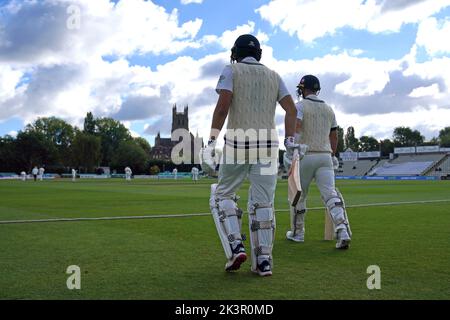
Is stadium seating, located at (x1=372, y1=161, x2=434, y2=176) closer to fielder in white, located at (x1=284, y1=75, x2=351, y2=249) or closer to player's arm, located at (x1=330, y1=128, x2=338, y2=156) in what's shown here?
player's arm, located at (x1=330, y1=128, x2=338, y2=156)

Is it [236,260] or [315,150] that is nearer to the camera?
[236,260]

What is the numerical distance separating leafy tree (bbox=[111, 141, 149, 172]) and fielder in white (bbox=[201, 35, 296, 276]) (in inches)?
4804

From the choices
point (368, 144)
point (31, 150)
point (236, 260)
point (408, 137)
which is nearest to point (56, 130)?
point (31, 150)

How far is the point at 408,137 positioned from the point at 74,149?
11035 centimetres

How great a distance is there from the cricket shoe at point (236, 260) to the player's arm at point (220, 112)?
1331mm

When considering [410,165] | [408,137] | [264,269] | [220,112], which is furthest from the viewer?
[408,137]

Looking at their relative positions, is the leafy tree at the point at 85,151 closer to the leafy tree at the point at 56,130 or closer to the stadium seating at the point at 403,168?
the leafy tree at the point at 56,130

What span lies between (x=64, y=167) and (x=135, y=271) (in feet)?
405

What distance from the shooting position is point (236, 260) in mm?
5465

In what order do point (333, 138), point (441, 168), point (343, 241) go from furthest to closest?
1. point (441, 168)
2. point (333, 138)
3. point (343, 241)

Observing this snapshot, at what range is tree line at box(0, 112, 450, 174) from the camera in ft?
384

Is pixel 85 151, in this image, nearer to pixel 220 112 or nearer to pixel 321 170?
pixel 321 170
